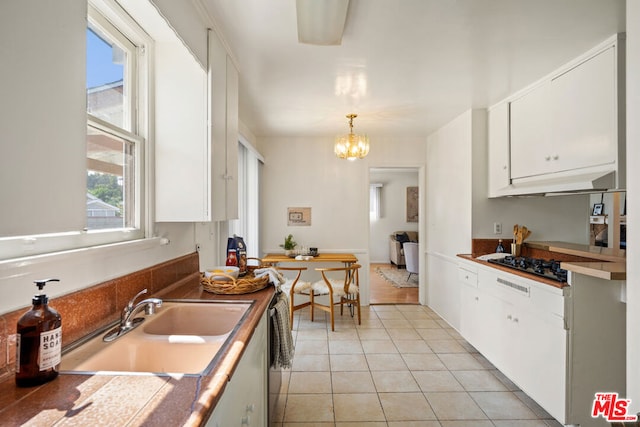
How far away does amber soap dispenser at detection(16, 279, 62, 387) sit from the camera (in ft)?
2.49

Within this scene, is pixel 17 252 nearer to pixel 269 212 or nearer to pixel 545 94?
pixel 545 94

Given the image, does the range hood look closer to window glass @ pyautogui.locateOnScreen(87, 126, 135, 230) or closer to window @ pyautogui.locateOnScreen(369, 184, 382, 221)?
window glass @ pyautogui.locateOnScreen(87, 126, 135, 230)

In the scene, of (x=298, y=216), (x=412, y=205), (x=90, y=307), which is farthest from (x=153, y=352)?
(x=412, y=205)

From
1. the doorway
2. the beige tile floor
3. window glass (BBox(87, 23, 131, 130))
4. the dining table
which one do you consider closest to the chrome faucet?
window glass (BBox(87, 23, 131, 130))

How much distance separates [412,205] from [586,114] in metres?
6.08

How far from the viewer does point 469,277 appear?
2977 mm

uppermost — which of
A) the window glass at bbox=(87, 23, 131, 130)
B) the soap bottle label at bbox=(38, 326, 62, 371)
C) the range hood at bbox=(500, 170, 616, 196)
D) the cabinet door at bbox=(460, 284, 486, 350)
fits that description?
the window glass at bbox=(87, 23, 131, 130)

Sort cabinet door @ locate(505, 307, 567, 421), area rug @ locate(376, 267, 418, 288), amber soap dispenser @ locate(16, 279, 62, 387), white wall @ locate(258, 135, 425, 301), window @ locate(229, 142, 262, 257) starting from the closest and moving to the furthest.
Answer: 1. amber soap dispenser @ locate(16, 279, 62, 387)
2. cabinet door @ locate(505, 307, 567, 421)
3. window @ locate(229, 142, 262, 257)
4. white wall @ locate(258, 135, 425, 301)
5. area rug @ locate(376, 267, 418, 288)

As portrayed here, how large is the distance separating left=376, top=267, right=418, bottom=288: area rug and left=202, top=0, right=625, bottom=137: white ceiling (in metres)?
3.45

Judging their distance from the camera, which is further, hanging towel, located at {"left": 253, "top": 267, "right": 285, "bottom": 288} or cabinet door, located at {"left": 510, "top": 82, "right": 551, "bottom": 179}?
cabinet door, located at {"left": 510, "top": 82, "right": 551, "bottom": 179}

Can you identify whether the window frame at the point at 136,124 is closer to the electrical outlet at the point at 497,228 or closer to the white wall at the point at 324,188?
the white wall at the point at 324,188

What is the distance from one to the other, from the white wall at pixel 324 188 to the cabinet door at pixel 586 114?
217 centimetres

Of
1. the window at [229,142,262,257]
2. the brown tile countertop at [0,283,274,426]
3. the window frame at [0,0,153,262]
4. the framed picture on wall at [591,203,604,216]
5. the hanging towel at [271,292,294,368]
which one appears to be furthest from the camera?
the window at [229,142,262,257]
